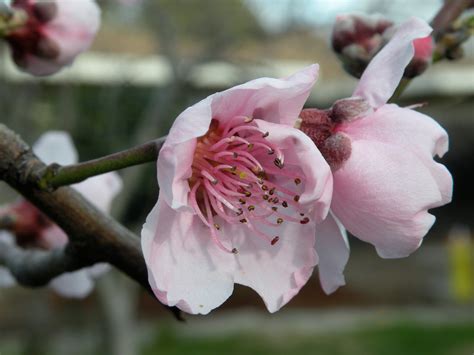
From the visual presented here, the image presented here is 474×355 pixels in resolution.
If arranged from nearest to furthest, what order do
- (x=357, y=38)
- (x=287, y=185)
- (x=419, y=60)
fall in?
1. (x=287, y=185)
2. (x=419, y=60)
3. (x=357, y=38)

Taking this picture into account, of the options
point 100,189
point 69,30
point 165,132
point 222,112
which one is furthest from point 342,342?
point 222,112

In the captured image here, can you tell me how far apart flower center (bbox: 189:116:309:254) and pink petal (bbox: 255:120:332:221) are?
40 mm

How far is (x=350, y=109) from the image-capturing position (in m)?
0.71

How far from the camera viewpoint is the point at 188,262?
0.74 meters

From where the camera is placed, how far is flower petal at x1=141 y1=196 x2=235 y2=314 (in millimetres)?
688

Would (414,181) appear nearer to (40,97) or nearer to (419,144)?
(419,144)

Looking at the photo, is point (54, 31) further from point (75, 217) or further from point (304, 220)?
point (304, 220)

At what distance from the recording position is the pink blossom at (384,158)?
665 millimetres

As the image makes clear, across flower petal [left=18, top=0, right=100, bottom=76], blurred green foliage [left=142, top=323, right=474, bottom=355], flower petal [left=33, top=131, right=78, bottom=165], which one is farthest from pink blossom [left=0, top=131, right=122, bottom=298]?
blurred green foliage [left=142, top=323, right=474, bottom=355]

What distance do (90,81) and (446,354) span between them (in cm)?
426

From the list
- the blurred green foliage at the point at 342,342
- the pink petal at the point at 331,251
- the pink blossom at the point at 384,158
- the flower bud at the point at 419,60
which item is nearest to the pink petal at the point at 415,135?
the pink blossom at the point at 384,158

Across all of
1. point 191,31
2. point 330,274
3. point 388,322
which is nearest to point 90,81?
point 191,31

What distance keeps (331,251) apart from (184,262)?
0.15 meters

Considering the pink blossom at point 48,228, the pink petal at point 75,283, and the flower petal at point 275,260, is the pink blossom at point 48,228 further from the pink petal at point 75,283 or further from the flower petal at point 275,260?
the flower petal at point 275,260
